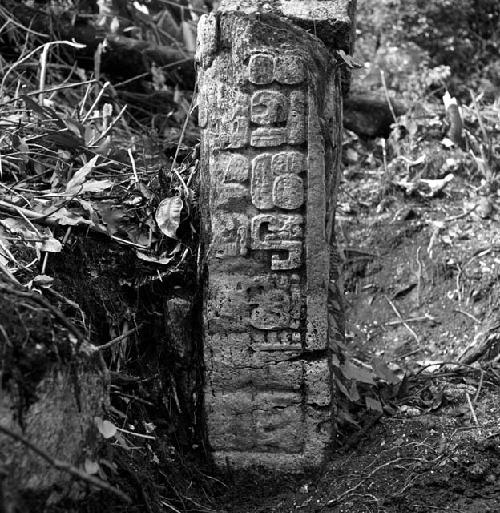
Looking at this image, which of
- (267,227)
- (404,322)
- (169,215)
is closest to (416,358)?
(404,322)

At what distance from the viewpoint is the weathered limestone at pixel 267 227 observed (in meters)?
2.84

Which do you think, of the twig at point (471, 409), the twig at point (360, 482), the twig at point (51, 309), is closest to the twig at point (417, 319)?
the twig at point (471, 409)

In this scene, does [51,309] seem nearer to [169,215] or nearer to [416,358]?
[169,215]

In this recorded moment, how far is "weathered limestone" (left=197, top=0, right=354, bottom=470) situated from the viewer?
9.30ft

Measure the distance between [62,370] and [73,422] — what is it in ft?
0.39

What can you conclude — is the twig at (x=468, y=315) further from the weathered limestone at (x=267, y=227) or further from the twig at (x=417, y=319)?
Answer: the weathered limestone at (x=267, y=227)

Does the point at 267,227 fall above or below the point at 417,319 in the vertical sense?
above

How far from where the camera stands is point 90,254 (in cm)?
294

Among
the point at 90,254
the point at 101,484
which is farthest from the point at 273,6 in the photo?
the point at 101,484

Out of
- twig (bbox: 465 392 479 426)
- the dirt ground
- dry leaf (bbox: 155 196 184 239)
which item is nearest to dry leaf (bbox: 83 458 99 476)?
the dirt ground

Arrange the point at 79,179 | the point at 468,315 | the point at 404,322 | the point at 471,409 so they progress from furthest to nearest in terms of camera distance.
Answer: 1. the point at 404,322
2. the point at 468,315
3. the point at 471,409
4. the point at 79,179

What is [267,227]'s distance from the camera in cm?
288

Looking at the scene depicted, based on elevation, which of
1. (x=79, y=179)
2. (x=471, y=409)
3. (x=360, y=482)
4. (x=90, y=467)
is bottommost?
(x=360, y=482)

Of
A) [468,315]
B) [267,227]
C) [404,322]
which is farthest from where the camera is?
[404,322]
